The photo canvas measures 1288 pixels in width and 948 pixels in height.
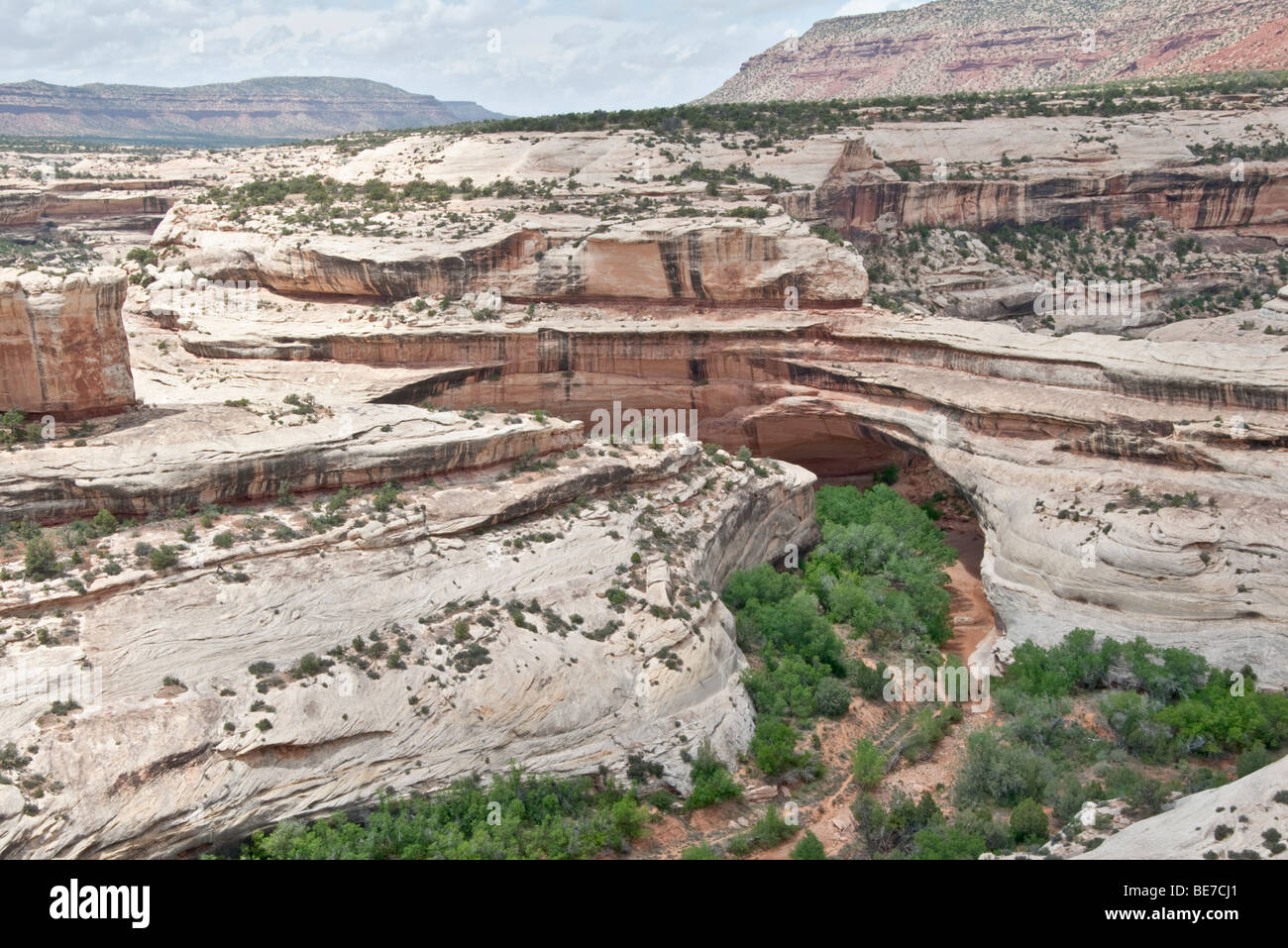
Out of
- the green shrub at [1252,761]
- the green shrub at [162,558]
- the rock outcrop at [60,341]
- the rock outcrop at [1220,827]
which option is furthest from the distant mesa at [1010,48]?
the green shrub at [162,558]

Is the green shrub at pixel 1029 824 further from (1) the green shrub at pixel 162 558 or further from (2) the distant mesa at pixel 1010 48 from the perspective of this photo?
(2) the distant mesa at pixel 1010 48

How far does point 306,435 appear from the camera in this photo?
22.1 meters

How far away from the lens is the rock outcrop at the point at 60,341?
20328 millimetres

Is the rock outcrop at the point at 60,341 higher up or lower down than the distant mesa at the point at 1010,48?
lower down

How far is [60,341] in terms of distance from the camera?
20.8 m

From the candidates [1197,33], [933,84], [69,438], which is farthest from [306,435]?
[933,84]

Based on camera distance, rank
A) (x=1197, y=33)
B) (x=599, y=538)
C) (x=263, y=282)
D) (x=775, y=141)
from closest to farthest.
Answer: (x=599, y=538), (x=263, y=282), (x=775, y=141), (x=1197, y=33)

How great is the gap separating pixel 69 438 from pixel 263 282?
14140 millimetres

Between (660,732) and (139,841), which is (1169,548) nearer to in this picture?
(660,732)

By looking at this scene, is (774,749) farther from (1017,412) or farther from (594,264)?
(594,264)

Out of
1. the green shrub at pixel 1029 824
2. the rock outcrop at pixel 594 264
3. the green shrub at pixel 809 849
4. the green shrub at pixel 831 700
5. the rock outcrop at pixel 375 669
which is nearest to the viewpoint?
the rock outcrop at pixel 375 669

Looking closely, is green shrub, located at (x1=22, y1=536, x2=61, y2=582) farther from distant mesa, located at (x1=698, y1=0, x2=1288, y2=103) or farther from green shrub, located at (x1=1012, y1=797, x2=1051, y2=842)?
distant mesa, located at (x1=698, y1=0, x2=1288, y2=103)

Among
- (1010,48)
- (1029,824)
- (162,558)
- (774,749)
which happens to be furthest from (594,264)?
(1010,48)

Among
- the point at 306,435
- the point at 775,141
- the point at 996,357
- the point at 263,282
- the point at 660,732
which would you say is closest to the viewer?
the point at 660,732
